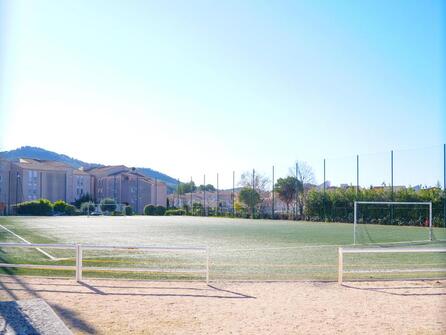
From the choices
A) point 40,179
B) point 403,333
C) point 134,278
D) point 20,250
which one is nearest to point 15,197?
point 40,179

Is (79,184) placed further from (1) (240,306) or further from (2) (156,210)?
(1) (240,306)

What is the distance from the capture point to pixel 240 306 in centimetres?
886

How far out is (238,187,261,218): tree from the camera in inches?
2532

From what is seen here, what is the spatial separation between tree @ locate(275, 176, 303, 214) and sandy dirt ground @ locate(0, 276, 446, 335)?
47070 mm

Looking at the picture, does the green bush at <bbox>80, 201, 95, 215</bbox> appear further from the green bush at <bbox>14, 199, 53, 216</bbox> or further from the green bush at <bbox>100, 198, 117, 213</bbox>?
the green bush at <bbox>14, 199, 53, 216</bbox>

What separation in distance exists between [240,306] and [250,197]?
5600 centimetres

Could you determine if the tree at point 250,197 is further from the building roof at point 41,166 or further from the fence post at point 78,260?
the fence post at point 78,260

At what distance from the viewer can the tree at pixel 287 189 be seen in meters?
59.5

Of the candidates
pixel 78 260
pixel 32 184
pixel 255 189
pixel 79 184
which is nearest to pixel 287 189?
pixel 255 189

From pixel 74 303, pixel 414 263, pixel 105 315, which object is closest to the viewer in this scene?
→ pixel 105 315

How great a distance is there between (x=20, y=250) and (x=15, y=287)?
28.0 ft

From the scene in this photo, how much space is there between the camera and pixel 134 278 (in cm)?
1201

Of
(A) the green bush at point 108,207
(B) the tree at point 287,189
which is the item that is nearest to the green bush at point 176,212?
(A) the green bush at point 108,207

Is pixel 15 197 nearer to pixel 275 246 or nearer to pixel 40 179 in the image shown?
pixel 40 179
